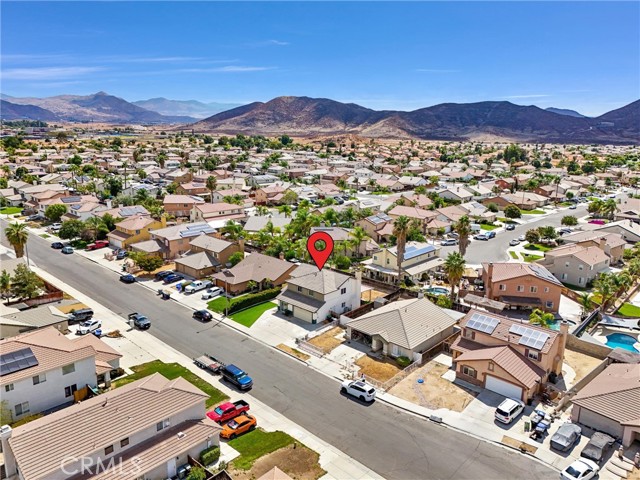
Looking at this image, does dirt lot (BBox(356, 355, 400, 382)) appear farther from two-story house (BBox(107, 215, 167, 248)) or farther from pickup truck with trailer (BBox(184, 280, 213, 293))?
two-story house (BBox(107, 215, 167, 248))

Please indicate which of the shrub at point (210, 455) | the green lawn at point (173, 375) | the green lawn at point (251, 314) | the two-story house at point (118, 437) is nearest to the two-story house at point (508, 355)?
the green lawn at point (173, 375)

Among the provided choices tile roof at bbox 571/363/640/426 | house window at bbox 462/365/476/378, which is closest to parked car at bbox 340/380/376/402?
house window at bbox 462/365/476/378

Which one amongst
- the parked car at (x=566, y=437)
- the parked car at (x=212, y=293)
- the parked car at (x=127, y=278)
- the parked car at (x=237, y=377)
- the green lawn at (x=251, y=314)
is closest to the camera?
the parked car at (x=566, y=437)

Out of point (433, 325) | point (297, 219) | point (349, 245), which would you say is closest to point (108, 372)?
point (433, 325)

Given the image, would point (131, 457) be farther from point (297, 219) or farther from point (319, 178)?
point (319, 178)

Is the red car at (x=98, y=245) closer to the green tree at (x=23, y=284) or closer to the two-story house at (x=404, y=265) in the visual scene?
the green tree at (x=23, y=284)

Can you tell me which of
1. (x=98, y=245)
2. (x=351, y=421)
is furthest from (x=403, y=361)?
(x=98, y=245)
